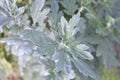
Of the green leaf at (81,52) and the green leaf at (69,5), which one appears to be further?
the green leaf at (69,5)

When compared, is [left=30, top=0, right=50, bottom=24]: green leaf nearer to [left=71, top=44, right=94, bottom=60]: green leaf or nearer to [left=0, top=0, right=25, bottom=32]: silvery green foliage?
[left=0, top=0, right=25, bottom=32]: silvery green foliage

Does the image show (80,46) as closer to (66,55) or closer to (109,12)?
(66,55)

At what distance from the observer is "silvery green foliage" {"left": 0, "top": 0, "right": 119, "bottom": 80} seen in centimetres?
104

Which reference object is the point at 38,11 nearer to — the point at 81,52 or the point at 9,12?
the point at 9,12

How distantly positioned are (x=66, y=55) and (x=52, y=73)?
0.57ft

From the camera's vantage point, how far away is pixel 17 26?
125cm

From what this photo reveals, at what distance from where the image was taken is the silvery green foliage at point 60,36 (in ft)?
3.41

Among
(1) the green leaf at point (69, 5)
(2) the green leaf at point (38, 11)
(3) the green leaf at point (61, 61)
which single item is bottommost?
(3) the green leaf at point (61, 61)

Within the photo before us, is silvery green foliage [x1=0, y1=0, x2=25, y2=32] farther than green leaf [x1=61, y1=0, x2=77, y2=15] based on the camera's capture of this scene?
No

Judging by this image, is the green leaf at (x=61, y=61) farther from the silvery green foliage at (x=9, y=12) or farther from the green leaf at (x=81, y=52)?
the silvery green foliage at (x=9, y=12)

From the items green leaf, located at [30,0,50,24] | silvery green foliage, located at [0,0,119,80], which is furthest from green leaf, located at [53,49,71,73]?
green leaf, located at [30,0,50,24]

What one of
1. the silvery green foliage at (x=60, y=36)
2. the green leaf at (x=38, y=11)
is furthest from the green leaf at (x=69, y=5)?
the green leaf at (x=38, y=11)

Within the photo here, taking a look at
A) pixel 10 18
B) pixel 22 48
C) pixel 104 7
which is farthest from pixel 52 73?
pixel 104 7

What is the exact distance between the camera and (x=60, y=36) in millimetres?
1073
